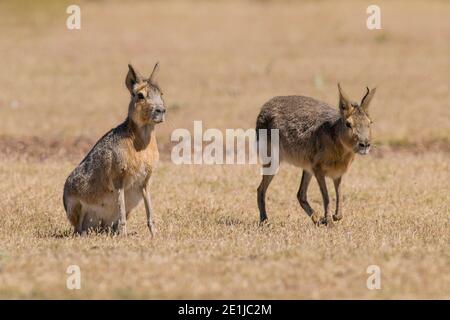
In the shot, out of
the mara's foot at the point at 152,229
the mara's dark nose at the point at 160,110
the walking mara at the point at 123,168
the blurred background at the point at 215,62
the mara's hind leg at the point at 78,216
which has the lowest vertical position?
the mara's foot at the point at 152,229

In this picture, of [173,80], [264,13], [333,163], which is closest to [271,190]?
[333,163]

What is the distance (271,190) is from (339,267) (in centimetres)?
605

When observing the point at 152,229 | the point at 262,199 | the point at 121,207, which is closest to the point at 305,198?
the point at 262,199

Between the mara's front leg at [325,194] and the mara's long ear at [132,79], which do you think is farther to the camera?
the mara's front leg at [325,194]

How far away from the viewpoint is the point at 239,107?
24.0 meters

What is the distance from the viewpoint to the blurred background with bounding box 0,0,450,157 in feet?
72.0

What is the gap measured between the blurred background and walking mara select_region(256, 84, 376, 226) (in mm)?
5765

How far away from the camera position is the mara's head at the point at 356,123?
12484 mm

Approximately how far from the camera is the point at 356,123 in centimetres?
1262

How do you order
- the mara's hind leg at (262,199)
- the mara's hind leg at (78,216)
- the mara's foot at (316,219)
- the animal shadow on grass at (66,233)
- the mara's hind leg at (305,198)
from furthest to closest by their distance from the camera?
the mara's hind leg at (262,199) < the mara's hind leg at (305,198) < the mara's foot at (316,219) < the mara's hind leg at (78,216) < the animal shadow on grass at (66,233)

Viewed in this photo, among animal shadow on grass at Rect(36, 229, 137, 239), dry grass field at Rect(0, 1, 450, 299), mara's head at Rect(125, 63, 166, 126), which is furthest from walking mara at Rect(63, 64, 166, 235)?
dry grass field at Rect(0, 1, 450, 299)

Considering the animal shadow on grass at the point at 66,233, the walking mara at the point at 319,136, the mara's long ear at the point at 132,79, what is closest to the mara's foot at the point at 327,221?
the walking mara at the point at 319,136

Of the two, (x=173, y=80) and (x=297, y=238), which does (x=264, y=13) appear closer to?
(x=173, y=80)

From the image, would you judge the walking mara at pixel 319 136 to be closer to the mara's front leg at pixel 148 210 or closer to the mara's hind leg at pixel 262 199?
the mara's hind leg at pixel 262 199
